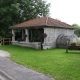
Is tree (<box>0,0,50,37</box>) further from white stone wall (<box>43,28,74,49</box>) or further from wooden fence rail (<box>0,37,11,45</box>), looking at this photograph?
white stone wall (<box>43,28,74,49</box>)

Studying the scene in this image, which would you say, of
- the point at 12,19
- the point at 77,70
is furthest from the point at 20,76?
the point at 12,19

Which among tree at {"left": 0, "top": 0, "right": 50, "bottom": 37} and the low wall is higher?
tree at {"left": 0, "top": 0, "right": 50, "bottom": 37}

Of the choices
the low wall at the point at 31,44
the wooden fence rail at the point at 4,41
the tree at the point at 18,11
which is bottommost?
the low wall at the point at 31,44

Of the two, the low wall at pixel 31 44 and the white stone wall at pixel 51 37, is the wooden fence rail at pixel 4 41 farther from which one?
the white stone wall at pixel 51 37

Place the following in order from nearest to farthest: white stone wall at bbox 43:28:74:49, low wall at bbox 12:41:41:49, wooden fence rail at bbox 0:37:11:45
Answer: white stone wall at bbox 43:28:74:49
low wall at bbox 12:41:41:49
wooden fence rail at bbox 0:37:11:45

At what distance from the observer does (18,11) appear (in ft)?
97.5

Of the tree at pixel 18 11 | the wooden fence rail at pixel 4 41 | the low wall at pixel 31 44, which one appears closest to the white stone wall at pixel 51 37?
the low wall at pixel 31 44

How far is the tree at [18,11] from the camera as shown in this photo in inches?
1144

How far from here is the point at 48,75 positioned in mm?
8570

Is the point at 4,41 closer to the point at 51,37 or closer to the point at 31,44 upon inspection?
the point at 31,44

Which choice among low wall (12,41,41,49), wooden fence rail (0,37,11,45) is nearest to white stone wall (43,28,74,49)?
low wall (12,41,41,49)

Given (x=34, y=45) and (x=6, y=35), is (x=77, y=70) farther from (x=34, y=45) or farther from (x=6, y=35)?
(x=6, y=35)

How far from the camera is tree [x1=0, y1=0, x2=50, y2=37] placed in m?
29.1

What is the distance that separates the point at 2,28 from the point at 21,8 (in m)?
4.92
